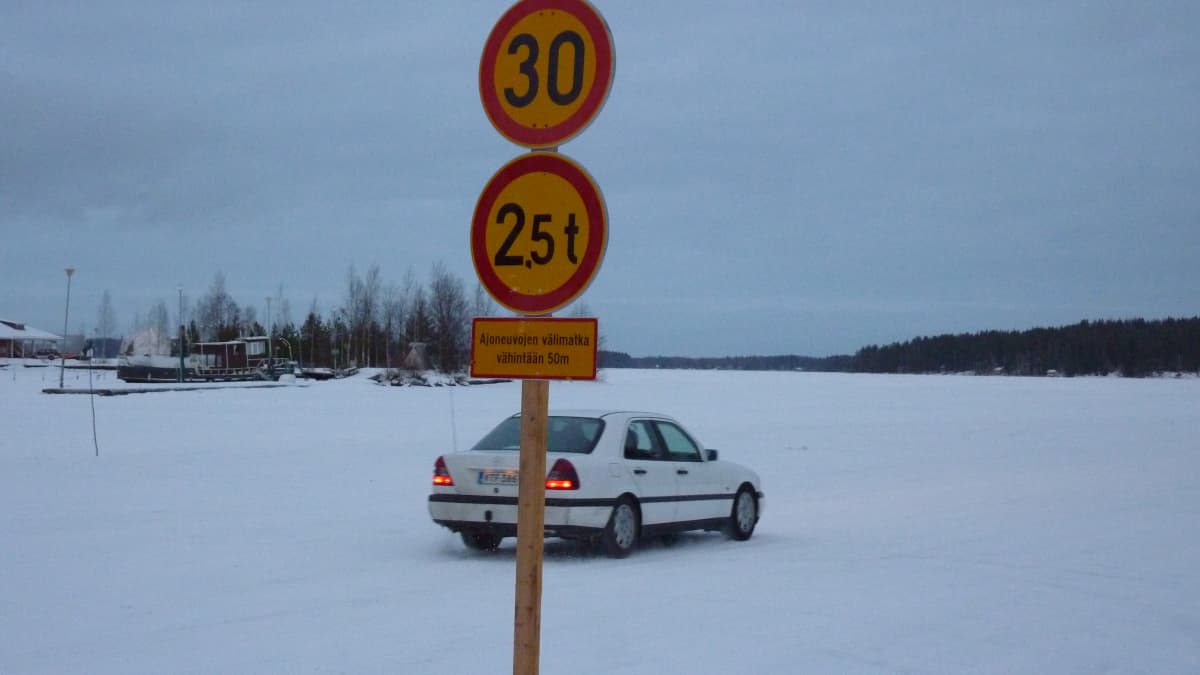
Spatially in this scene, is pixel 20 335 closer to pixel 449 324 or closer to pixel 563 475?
pixel 449 324

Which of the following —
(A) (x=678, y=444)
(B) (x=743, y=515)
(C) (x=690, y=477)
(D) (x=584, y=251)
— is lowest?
(B) (x=743, y=515)

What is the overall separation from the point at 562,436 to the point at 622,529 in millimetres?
1101

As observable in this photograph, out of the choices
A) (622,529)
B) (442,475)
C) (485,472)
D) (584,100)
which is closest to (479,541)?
(442,475)

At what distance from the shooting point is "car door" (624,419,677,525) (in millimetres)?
11867

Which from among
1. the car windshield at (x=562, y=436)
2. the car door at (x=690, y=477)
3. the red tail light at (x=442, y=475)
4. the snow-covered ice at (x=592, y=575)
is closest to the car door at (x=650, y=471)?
the car door at (x=690, y=477)

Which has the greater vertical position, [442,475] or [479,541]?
[442,475]

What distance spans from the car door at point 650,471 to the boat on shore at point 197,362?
189ft

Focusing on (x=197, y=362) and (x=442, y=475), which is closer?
Result: (x=442, y=475)

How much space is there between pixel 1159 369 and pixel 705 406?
115271mm

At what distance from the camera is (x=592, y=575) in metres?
10.4

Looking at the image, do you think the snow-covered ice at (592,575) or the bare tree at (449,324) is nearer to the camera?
the snow-covered ice at (592,575)

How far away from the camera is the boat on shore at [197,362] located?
68500 mm

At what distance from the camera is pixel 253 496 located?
1628cm

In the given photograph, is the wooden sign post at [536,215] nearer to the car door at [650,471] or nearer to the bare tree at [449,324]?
the car door at [650,471]
